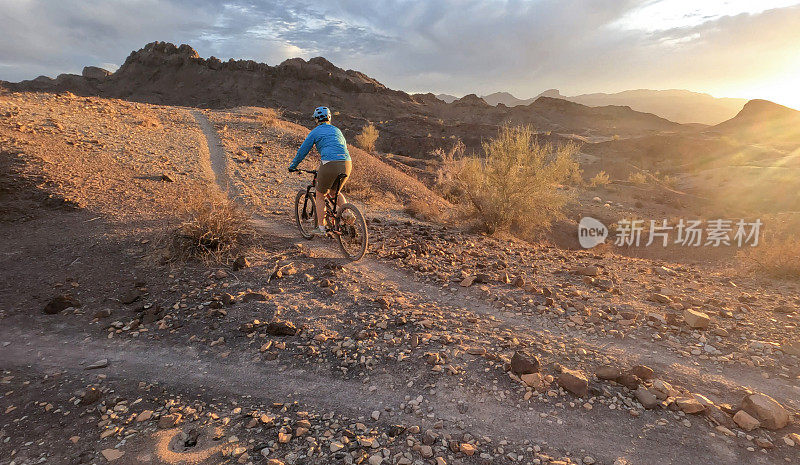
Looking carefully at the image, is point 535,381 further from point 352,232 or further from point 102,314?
point 102,314

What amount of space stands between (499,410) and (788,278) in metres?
6.89

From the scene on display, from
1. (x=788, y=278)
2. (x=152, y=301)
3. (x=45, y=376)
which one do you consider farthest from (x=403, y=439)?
(x=788, y=278)

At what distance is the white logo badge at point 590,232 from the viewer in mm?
12855

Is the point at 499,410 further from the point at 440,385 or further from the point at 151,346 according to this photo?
the point at 151,346

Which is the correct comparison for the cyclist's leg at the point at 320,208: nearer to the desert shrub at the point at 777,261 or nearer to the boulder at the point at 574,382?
the boulder at the point at 574,382

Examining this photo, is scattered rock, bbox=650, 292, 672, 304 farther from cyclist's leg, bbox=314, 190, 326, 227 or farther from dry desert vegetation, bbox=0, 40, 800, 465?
cyclist's leg, bbox=314, 190, 326, 227

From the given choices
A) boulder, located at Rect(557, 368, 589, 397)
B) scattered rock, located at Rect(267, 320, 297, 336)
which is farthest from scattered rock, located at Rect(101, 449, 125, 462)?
boulder, located at Rect(557, 368, 589, 397)

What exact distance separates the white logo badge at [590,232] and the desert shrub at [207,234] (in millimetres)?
10837

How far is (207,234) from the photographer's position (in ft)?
18.0

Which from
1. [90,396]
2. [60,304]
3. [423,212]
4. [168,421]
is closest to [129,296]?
[60,304]

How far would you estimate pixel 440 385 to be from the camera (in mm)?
3303

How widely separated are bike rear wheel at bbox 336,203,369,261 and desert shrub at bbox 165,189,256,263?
1.53 metres

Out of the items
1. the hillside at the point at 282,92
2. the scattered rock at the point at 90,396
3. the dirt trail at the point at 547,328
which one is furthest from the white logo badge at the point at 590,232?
the hillside at the point at 282,92

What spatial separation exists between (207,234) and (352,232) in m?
2.13
